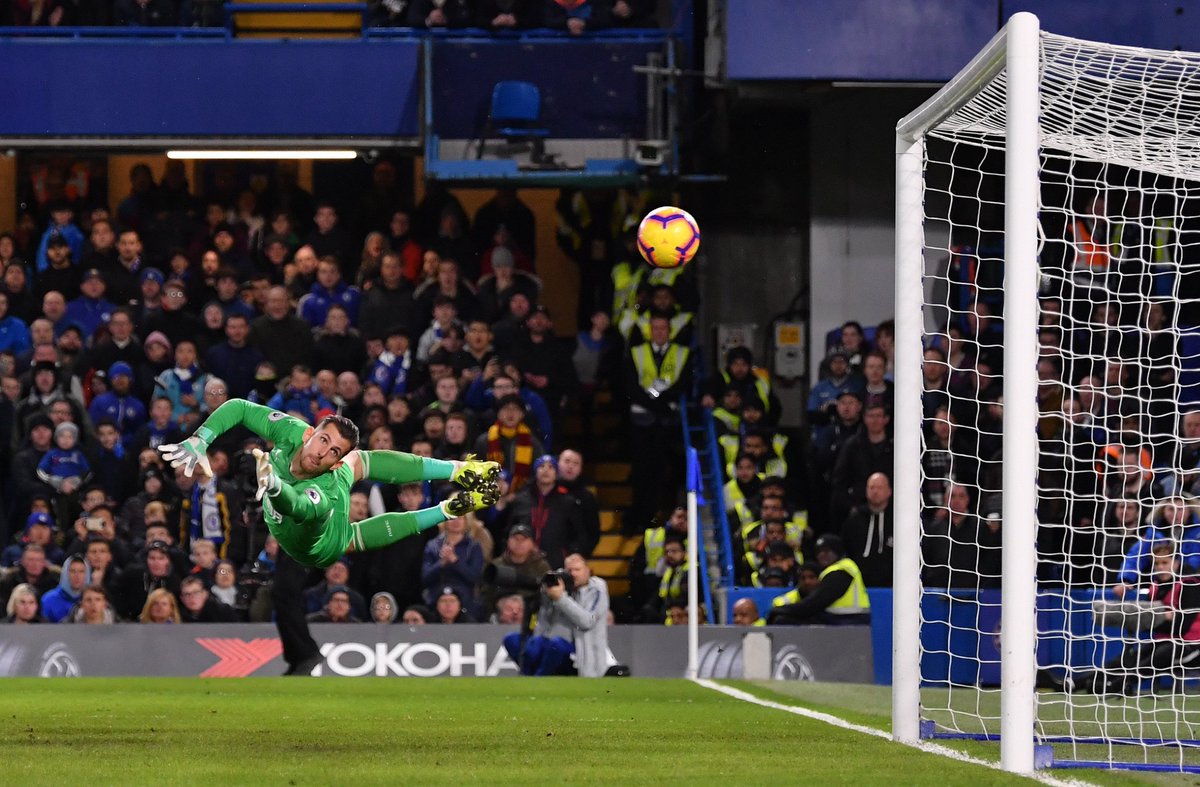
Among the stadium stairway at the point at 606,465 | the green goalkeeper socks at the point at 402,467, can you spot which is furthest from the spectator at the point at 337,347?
the green goalkeeper socks at the point at 402,467

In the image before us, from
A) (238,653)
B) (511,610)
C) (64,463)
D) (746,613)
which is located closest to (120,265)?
(64,463)

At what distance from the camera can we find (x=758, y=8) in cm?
1697

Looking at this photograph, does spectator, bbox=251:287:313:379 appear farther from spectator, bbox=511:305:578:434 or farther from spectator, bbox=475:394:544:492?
spectator, bbox=475:394:544:492

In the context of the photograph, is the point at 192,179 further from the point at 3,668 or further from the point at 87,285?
the point at 3,668

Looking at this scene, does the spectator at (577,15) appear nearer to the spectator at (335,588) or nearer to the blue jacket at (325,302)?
the blue jacket at (325,302)

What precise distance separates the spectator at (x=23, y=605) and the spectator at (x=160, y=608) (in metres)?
0.89

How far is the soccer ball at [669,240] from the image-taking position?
1309 cm

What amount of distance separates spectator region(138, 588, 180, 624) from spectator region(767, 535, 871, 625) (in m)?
4.76

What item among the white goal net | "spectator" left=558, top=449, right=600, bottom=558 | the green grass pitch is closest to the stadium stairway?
"spectator" left=558, top=449, right=600, bottom=558

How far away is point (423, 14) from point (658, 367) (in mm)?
4303

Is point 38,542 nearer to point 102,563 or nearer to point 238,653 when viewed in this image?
point 102,563

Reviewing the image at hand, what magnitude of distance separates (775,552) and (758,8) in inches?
194

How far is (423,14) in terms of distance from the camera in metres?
18.6

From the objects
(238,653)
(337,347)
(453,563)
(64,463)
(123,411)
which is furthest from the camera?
(337,347)
